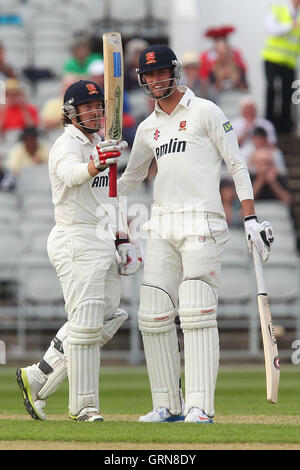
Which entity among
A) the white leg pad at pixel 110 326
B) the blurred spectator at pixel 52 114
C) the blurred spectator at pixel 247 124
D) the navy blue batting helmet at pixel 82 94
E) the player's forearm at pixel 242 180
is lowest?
the white leg pad at pixel 110 326

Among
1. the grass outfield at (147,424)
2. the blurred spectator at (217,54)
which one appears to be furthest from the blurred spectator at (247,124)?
the grass outfield at (147,424)

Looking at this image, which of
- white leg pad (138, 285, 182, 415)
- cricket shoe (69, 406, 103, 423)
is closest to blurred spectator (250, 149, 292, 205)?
white leg pad (138, 285, 182, 415)

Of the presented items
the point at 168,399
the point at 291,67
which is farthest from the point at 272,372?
the point at 291,67

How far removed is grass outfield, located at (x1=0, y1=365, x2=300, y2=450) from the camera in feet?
20.1

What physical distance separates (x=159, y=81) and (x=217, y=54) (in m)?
9.46

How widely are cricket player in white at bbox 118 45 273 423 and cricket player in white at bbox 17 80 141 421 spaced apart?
0.26m

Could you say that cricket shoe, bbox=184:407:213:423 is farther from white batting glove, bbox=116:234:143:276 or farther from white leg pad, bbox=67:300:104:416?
white batting glove, bbox=116:234:143:276

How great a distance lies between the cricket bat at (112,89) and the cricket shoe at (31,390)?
1275 mm

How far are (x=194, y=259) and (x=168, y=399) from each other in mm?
899

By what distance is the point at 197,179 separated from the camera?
718cm

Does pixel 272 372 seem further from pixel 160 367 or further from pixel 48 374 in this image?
pixel 48 374

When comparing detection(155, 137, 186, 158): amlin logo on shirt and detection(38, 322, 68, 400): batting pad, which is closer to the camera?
detection(155, 137, 186, 158): amlin logo on shirt

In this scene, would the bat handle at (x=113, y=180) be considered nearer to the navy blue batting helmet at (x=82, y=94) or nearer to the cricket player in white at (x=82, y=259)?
the cricket player in white at (x=82, y=259)

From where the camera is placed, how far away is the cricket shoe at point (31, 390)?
7.56m
